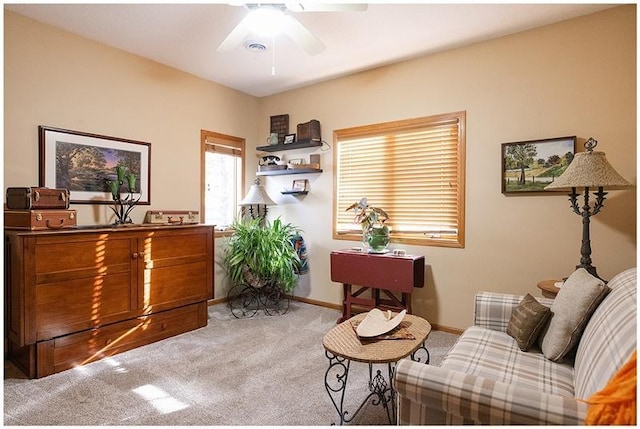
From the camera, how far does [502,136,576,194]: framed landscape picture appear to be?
281 cm

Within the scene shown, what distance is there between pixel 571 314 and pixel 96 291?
3070 millimetres

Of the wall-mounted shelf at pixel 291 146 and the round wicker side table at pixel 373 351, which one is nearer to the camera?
the round wicker side table at pixel 373 351

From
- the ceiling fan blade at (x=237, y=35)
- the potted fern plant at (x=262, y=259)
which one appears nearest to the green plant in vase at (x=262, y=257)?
the potted fern plant at (x=262, y=259)

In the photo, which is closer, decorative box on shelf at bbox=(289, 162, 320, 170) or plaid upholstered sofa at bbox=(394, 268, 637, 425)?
plaid upholstered sofa at bbox=(394, 268, 637, 425)

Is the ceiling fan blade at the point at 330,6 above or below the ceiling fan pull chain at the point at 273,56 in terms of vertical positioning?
below

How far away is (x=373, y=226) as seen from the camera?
11.8 ft

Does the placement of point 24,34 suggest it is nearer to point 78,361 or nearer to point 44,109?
point 44,109

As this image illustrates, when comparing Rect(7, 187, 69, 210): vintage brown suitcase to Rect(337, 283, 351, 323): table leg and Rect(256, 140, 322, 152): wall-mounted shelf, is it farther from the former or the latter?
Rect(337, 283, 351, 323): table leg

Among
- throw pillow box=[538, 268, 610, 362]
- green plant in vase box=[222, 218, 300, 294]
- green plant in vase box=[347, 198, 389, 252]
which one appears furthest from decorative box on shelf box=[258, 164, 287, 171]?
throw pillow box=[538, 268, 610, 362]

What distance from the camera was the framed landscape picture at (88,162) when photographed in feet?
9.63

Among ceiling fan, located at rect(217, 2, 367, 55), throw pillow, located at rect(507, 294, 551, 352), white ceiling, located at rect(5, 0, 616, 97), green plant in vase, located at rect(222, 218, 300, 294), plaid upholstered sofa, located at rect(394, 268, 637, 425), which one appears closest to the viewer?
plaid upholstered sofa, located at rect(394, 268, 637, 425)

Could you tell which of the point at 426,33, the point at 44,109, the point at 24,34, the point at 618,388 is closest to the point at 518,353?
the point at 618,388

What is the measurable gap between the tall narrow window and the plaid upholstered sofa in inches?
132

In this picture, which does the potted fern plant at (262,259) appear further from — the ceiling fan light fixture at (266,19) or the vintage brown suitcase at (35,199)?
the ceiling fan light fixture at (266,19)
